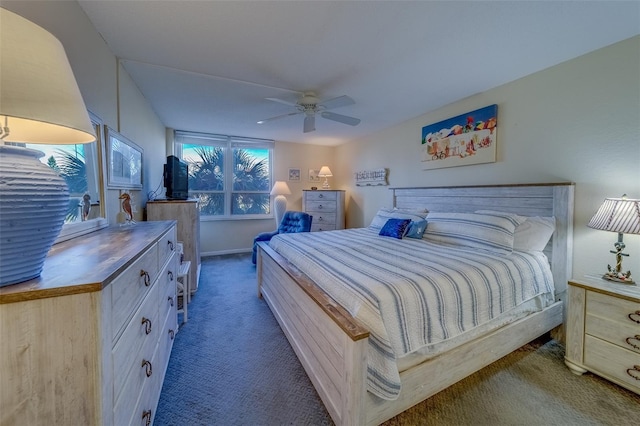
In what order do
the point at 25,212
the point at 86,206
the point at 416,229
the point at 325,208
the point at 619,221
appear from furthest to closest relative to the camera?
the point at 325,208
the point at 416,229
the point at 619,221
the point at 86,206
the point at 25,212

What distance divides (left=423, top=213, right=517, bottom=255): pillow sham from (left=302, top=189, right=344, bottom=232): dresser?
233 centimetres

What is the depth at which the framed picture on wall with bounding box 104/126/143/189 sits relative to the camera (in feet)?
6.15

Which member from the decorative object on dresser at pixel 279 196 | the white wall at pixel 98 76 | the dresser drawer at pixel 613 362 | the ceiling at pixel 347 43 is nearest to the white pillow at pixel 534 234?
the dresser drawer at pixel 613 362

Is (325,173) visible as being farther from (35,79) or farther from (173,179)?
(35,79)

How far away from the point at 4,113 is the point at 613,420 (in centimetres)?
292

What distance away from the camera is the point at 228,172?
4.94 metres

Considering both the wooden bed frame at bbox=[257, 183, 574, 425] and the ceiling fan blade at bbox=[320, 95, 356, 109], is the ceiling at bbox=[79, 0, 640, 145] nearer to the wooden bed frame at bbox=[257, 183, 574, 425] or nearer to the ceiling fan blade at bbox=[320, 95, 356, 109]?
the ceiling fan blade at bbox=[320, 95, 356, 109]

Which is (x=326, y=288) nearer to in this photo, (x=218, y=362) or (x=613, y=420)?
(x=218, y=362)

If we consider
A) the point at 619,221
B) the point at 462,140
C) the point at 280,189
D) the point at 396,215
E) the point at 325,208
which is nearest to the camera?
the point at 619,221

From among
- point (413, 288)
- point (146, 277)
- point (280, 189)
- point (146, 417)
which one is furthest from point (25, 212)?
point (280, 189)

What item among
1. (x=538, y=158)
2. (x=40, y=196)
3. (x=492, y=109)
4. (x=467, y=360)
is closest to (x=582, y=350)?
(x=467, y=360)

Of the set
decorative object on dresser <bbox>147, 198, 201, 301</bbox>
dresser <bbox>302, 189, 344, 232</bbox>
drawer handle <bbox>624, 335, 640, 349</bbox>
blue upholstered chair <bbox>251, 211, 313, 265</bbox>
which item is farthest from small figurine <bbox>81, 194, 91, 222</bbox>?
dresser <bbox>302, 189, 344, 232</bbox>

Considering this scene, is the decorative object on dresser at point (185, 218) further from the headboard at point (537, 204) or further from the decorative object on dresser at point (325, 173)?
the headboard at point (537, 204)

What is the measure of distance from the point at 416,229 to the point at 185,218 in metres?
2.67
